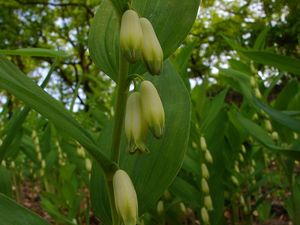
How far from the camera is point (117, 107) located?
73 centimetres

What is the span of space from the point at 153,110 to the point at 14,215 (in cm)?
27

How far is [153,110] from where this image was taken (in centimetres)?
67

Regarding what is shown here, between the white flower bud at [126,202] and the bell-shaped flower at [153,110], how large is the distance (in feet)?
0.27

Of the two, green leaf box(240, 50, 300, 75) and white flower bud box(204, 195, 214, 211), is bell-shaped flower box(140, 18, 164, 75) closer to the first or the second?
green leaf box(240, 50, 300, 75)

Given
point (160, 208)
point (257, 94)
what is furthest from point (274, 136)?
point (160, 208)

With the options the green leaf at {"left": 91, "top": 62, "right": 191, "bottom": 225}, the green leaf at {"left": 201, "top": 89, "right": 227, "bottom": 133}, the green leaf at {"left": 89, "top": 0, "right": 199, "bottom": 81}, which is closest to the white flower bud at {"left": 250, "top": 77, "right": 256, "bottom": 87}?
the green leaf at {"left": 201, "top": 89, "right": 227, "bottom": 133}

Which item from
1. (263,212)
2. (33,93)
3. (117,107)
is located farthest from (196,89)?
(33,93)

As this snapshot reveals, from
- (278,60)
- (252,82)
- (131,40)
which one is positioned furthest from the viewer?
(252,82)

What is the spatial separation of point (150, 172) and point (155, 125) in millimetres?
238

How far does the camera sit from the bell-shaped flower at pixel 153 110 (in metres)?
0.65

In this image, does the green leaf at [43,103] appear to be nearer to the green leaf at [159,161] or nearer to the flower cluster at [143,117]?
the flower cluster at [143,117]

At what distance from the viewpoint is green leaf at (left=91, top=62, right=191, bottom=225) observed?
2.81ft

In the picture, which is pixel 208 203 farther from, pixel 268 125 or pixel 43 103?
pixel 43 103

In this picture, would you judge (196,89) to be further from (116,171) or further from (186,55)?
(116,171)
